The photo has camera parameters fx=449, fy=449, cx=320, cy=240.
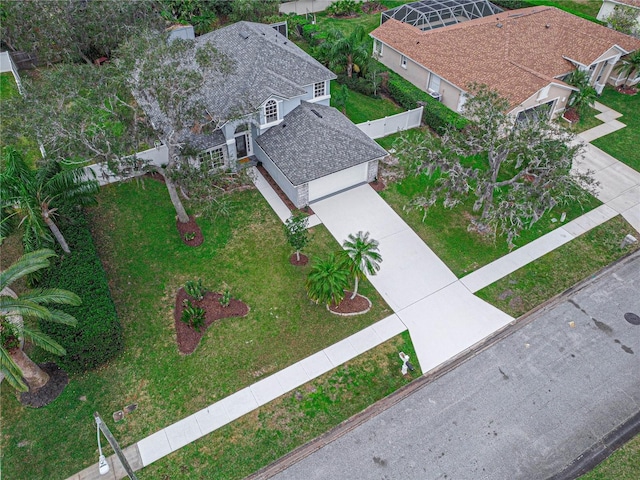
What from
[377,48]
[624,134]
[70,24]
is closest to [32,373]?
[70,24]

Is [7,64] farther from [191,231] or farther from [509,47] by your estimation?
[509,47]

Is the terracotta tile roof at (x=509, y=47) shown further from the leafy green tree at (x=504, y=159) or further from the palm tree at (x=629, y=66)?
the leafy green tree at (x=504, y=159)

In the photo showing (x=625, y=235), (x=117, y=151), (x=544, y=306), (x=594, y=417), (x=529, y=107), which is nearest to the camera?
(x=594, y=417)

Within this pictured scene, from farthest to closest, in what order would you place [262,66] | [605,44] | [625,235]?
[605,44]
[262,66]
[625,235]

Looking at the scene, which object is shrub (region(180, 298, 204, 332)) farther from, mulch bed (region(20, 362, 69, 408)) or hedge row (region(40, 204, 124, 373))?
mulch bed (region(20, 362, 69, 408))

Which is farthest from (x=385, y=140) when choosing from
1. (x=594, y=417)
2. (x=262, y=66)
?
(x=594, y=417)

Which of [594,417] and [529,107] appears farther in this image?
[529,107]

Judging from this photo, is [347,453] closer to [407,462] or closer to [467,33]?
[407,462]
